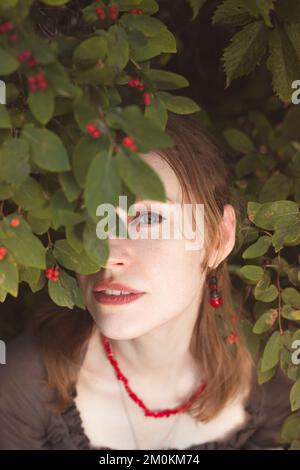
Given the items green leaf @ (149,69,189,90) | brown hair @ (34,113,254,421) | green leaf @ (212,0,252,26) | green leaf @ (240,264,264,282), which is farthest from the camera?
brown hair @ (34,113,254,421)

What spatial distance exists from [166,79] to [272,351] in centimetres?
60

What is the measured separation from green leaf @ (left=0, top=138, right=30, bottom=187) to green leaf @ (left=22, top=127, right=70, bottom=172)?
15 millimetres

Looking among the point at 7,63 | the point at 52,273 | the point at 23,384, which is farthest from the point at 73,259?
the point at 23,384

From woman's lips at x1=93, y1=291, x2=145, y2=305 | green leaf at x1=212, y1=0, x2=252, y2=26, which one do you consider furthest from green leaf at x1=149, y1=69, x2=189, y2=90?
woman's lips at x1=93, y1=291, x2=145, y2=305

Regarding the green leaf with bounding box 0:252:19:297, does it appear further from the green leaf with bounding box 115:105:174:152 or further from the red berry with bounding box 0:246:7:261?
the green leaf with bounding box 115:105:174:152

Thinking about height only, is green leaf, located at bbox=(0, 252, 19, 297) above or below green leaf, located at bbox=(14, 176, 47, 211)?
below

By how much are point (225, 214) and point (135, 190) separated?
0.67 meters

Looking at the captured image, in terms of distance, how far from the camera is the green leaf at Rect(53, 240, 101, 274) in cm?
99

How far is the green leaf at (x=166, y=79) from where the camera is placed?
96cm

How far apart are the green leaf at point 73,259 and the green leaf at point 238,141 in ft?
2.49

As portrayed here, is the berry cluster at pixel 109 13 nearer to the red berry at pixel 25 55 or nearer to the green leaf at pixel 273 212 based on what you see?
the red berry at pixel 25 55

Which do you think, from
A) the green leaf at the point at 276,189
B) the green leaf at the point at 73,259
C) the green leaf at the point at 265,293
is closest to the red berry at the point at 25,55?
the green leaf at the point at 73,259

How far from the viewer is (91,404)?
1.50 m

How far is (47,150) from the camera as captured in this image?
30.2 inches
